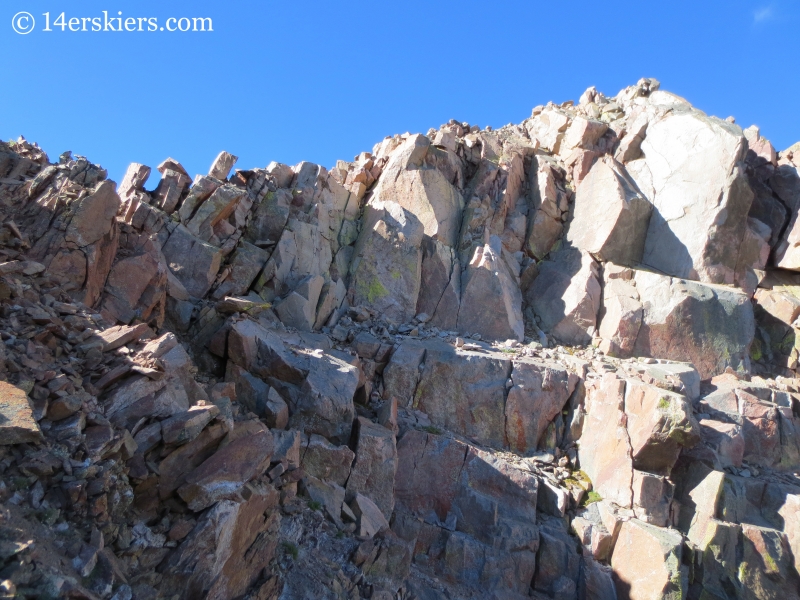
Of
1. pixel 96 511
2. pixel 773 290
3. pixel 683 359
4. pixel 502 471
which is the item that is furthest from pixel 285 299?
pixel 773 290

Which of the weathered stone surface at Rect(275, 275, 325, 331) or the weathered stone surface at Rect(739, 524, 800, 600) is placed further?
the weathered stone surface at Rect(275, 275, 325, 331)

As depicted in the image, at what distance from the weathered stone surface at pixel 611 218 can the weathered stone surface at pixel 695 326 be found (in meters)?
2.81

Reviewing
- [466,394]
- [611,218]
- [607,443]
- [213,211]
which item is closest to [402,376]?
[466,394]

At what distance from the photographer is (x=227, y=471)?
11.5m

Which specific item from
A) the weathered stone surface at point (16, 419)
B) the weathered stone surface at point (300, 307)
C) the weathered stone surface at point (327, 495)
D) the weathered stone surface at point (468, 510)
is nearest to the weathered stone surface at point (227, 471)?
the weathered stone surface at point (327, 495)

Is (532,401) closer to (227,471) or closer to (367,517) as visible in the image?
(367,517)

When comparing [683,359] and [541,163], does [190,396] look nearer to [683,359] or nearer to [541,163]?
[683,359]

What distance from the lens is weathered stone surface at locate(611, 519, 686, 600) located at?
15914 millimetres

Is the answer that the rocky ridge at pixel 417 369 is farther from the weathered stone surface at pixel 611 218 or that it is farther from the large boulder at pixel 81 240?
the weathered stone surface at pixel 611 218

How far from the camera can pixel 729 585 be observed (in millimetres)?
16594

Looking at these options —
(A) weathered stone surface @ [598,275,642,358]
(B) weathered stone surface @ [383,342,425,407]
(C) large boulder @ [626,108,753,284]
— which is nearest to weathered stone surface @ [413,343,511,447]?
(B) weathered stone surface @ [383,342,425,407]

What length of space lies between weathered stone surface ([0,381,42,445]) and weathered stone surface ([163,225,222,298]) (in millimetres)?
10637

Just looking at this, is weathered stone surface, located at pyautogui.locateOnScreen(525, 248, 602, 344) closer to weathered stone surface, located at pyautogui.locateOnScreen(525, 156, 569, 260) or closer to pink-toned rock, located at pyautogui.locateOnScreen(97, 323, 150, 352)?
weathered stone surface, located at pyautogui.locateOnScreen(525, 156, 569, 260)

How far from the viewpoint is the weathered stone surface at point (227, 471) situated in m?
10.7
